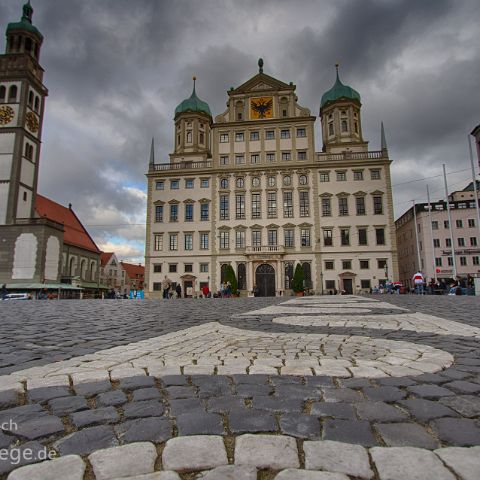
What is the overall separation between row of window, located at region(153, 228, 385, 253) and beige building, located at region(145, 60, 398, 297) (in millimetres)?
113

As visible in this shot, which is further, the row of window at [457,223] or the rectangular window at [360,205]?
the row of window at [457,223]

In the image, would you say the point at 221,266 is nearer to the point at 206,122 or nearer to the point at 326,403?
the point at 206,122

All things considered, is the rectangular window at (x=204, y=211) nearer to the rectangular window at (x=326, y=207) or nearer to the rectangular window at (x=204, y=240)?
the rectangular window at (x=204, y=240)

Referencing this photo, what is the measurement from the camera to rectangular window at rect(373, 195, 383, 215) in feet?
138

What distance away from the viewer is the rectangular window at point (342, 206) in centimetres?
4259

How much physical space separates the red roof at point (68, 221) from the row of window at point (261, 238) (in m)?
15.5

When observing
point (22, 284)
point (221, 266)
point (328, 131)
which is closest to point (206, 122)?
point (328, 131)

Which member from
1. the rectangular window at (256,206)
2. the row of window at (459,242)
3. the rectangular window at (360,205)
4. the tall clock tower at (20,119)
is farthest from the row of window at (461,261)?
the tall clock tower at (20,119)

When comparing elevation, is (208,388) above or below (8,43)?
below

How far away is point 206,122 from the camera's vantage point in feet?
167

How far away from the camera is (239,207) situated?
144ft

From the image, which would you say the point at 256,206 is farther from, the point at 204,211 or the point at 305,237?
the point at 305,237

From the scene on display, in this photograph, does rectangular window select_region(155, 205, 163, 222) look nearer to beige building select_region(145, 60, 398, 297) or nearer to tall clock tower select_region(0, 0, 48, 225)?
beige building select_region(145, 60, 398, 297)

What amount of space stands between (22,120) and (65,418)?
48.4 m
